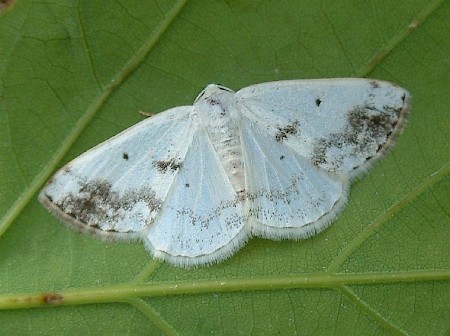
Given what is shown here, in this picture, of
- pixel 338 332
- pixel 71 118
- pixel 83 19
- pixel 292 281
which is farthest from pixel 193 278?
pixel 83 19

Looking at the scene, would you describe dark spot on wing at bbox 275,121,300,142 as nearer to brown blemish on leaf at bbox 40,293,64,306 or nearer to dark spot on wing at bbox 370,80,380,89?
dark spot on wing at bbox 370,80,380,89

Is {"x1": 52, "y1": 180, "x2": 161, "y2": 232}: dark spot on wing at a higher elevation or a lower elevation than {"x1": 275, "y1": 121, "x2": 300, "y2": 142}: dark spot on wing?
lower

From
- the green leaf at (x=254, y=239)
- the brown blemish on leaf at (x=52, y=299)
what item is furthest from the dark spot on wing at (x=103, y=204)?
the brown blemish on leaf at (x=52, y=299)

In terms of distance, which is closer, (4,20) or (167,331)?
(4,20)

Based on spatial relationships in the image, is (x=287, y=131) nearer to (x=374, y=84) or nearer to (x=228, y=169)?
(x=228, y=169)

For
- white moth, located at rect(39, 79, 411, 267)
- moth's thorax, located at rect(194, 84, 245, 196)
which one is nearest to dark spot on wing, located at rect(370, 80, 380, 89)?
white moth, located at rect(39, 79, 411, 267)

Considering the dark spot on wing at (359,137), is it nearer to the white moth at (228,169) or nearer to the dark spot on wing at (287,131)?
the white moth at (228,169)

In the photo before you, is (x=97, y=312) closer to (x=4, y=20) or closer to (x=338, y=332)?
(x=338, y=332)
